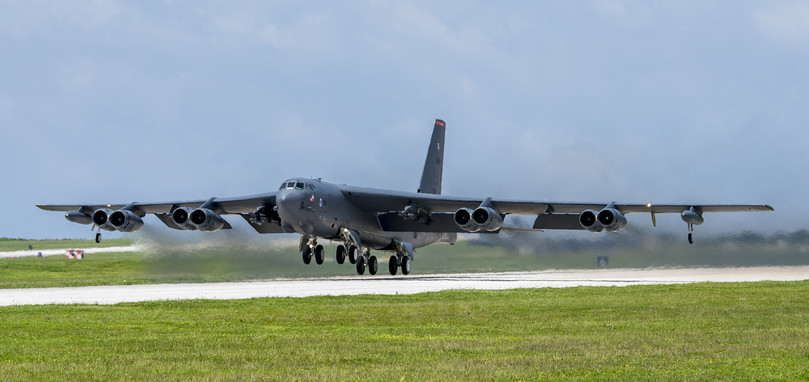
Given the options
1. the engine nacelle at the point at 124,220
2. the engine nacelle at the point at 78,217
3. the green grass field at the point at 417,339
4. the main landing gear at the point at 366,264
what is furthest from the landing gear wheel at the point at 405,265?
the green grass field at the point at 417,339

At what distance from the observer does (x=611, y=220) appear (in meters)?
40.3

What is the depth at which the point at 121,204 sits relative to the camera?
47.5 m

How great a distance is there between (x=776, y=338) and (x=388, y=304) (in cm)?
1141

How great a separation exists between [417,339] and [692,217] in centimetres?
2761

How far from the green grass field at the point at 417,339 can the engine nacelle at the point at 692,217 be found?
48.7ft

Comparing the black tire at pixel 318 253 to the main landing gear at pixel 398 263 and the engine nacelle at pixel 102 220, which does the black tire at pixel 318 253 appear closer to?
the main landing gear at pixel 398 263

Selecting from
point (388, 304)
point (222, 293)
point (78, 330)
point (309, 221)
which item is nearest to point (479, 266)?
point (309, 221)

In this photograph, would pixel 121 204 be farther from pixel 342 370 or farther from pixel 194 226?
pixel 342 370

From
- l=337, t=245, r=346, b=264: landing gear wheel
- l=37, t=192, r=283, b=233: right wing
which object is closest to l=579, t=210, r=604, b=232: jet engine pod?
l=337, t=245, r=346, b=264: landing gear wheel

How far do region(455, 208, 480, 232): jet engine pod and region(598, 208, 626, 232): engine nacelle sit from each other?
4.98 meters

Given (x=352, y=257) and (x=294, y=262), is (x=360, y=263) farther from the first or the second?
(x=294, y=262)

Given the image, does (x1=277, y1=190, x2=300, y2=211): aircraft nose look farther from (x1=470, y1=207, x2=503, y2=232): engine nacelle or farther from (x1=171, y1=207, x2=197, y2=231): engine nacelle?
(x1=470, y1=207, x2=503, y2=232): engine nacelle

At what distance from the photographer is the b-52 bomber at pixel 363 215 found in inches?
1607

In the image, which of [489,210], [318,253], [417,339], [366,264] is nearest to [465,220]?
[489,210]
